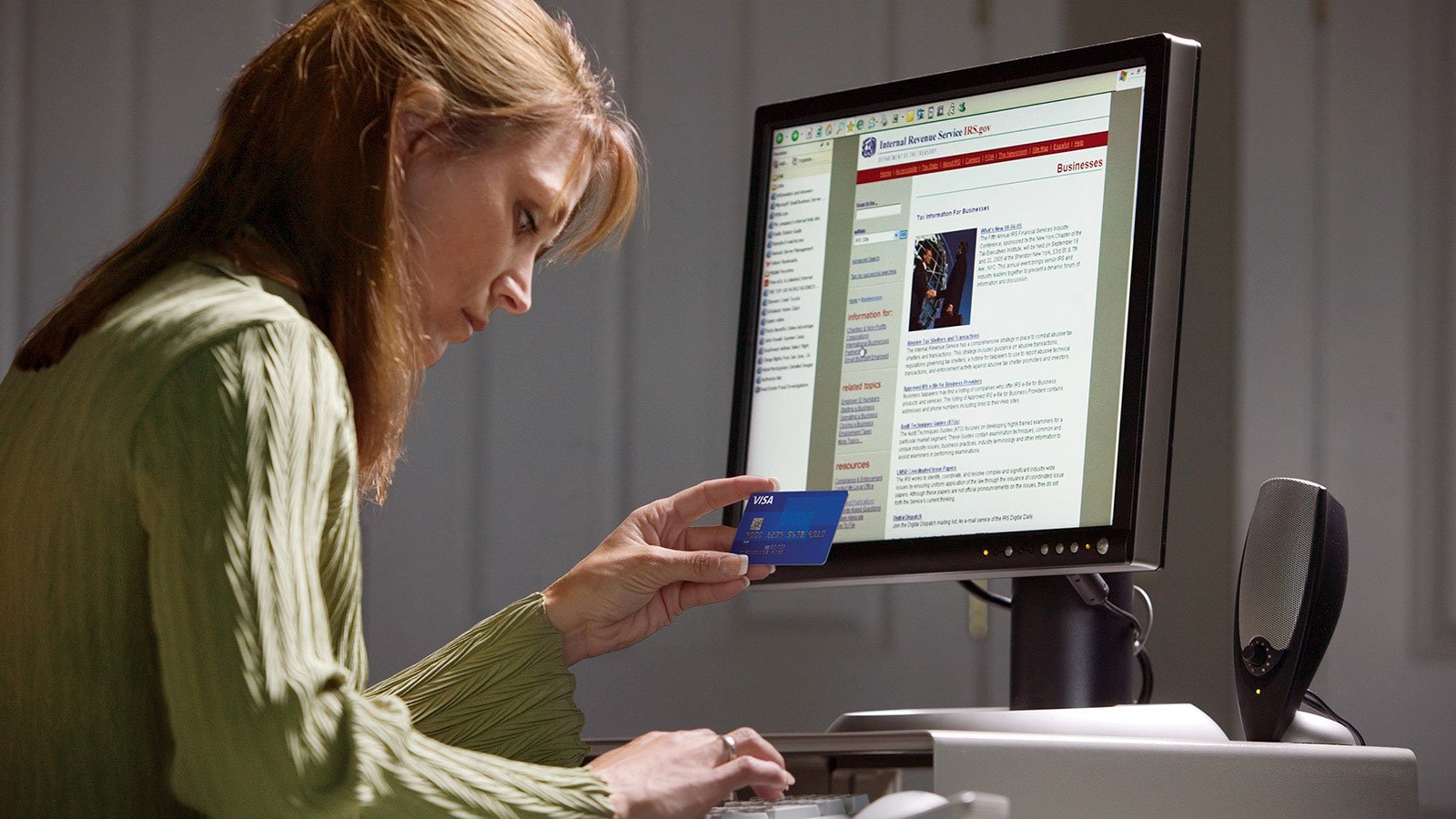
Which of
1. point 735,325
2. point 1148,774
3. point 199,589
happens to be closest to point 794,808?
point 1148,774

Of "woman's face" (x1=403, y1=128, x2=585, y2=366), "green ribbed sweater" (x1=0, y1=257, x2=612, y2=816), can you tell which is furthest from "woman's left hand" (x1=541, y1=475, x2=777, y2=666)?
"green ribbed sweater" (x1=0, y1=257, x2=612, y2=816)

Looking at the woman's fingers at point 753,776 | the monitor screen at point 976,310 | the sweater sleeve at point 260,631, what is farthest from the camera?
the monitor screen at point 976,310

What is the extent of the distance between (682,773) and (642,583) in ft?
1.30

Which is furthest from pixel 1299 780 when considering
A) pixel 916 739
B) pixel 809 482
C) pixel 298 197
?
pixel 298 197

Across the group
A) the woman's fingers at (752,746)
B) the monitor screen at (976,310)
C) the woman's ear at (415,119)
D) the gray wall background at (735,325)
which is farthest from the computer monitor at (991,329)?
the gray wall background at (735,325)

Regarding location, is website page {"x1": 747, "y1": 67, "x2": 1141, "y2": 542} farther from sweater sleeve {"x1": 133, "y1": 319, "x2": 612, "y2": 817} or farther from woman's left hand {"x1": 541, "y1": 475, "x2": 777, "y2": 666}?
sweater sleeve {"x1": 133, "y1": 319, "x2": 612, "y2": 817}

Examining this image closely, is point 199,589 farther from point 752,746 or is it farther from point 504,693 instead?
point 504,693

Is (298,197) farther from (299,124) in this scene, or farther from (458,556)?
(458,556)

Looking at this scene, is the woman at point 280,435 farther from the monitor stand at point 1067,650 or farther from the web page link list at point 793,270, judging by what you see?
the monitor stand at point 1067,650

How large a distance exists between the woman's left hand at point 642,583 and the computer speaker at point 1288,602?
0.36m

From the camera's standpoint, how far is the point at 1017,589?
1.11m

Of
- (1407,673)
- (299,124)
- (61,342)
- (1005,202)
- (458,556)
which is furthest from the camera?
(458,556)

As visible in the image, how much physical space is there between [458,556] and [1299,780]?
3.96 feet

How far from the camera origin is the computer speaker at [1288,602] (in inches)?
39.5
